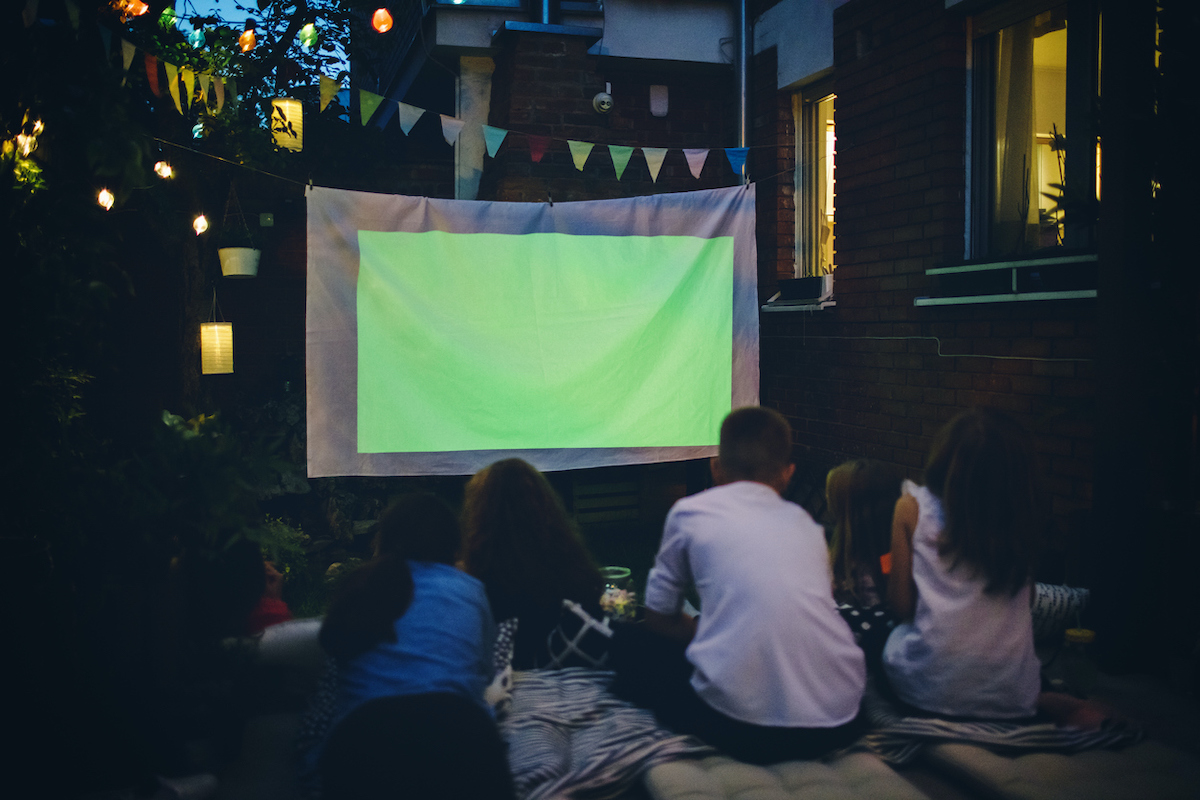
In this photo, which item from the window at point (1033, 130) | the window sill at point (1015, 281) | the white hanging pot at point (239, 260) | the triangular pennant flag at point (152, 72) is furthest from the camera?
the white hanging pot at point (239, 260)

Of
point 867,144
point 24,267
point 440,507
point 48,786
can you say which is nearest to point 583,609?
point 440,507

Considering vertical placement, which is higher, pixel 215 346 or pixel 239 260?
pixel 239 260

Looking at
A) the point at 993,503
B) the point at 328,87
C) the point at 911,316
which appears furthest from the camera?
the point at 911,316

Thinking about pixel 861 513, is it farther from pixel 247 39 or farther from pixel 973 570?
pixel 247 39

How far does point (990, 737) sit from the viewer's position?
108 inches

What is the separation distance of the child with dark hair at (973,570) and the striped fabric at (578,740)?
2.59 feet

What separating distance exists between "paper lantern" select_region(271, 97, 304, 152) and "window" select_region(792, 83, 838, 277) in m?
3.47

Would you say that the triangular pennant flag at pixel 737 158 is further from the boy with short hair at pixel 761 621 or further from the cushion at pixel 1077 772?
the cushion at pixel 1077 772

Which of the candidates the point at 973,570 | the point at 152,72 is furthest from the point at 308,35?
the point at 973,570

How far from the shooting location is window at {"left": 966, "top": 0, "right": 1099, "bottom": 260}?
4055 mm

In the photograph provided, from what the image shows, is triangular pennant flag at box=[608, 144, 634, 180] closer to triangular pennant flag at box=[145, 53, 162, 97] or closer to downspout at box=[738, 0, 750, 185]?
downspout at box=[738, 0, 750, 185]

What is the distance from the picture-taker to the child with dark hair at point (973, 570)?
273 cm

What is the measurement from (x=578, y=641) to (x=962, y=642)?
1316 millimetres

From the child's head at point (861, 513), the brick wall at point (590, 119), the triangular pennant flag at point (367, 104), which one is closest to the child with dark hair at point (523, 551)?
the child's head at point (861, 513)
